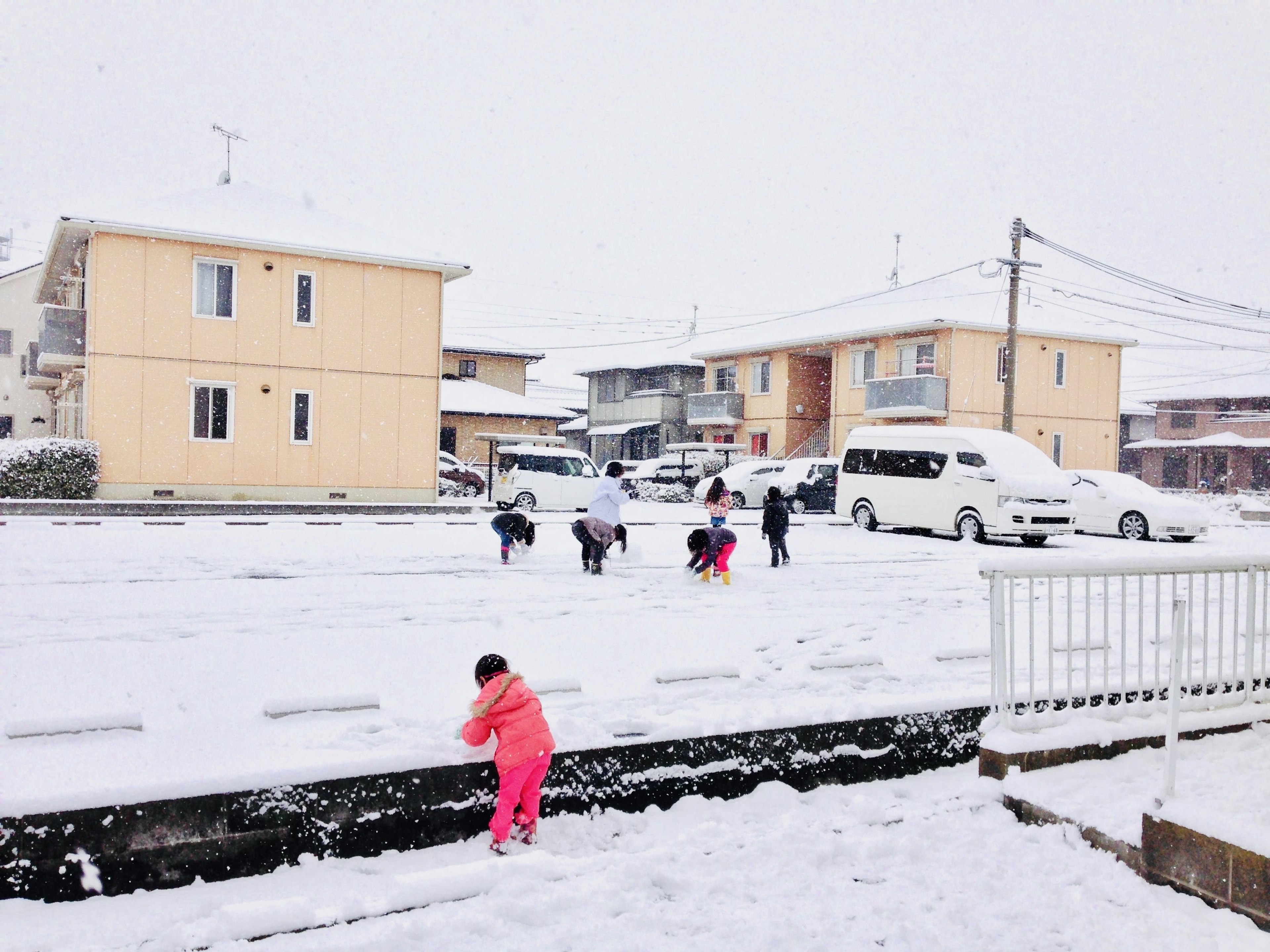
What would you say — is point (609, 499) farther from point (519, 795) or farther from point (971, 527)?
point (971, 527)

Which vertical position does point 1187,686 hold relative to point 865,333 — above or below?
below

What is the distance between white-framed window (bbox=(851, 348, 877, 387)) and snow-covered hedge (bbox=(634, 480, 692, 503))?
8140mm

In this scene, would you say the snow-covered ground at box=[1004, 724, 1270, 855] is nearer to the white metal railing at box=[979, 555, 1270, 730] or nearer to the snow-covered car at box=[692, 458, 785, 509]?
the white metal railing at box=[979, 555, 1270, 730]

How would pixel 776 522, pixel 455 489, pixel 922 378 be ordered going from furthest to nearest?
pixel 922 378 → pixel 455 489 → pixel 776 522

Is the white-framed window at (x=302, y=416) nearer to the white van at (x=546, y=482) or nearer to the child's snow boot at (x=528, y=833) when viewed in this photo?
the white van at (x=546, y=482)

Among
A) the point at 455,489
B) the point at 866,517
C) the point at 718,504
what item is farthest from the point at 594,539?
the point at 455,489

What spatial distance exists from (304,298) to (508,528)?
12589 mm

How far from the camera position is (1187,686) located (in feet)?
17.0

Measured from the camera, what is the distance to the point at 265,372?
20391mm

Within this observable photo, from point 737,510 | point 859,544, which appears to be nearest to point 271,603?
point 859,544

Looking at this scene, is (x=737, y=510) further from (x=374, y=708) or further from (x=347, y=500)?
(x=374, y=708)

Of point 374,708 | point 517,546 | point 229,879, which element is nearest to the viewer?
point 229,879

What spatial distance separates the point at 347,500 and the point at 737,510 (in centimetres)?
989

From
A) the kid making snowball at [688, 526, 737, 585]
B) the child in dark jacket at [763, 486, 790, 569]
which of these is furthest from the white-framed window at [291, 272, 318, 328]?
the kid making snowball at [688, 526, 737, 585]
